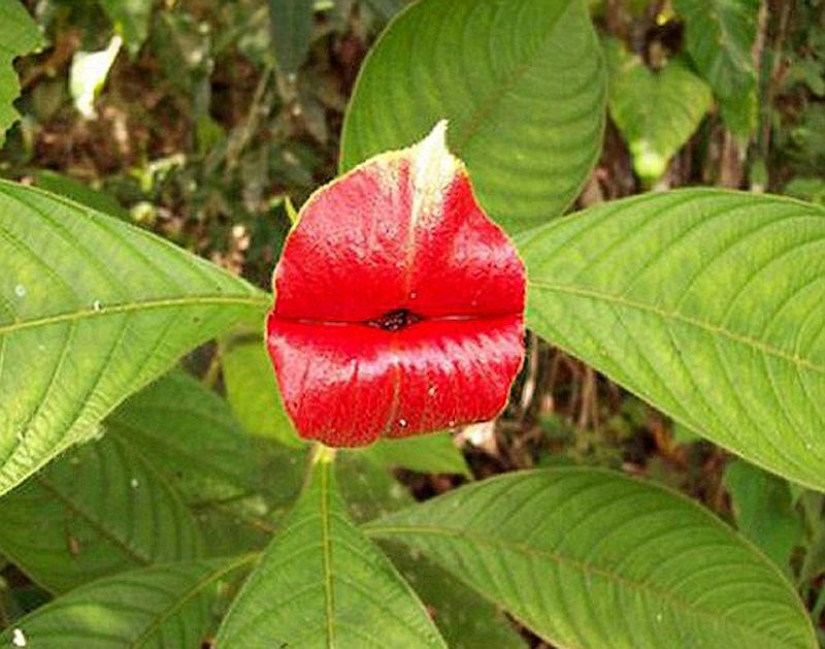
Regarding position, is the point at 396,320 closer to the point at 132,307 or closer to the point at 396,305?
the point at 396,305

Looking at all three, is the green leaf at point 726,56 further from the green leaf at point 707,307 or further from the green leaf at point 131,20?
the green leaf at point 707,307

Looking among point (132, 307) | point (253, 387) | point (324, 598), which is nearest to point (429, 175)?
point (132, 307)

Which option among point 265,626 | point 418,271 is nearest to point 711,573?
point 265,626

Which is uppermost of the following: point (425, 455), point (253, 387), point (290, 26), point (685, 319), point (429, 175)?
point (290, 26)

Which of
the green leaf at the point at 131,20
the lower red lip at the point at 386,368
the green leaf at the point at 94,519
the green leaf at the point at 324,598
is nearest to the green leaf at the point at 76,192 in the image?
the green leaf at the point at 131,20

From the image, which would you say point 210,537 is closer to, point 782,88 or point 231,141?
point 231,141

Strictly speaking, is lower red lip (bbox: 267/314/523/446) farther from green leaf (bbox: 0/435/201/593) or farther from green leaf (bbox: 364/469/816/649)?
green leaf (bbox: 0/435/201/593)
